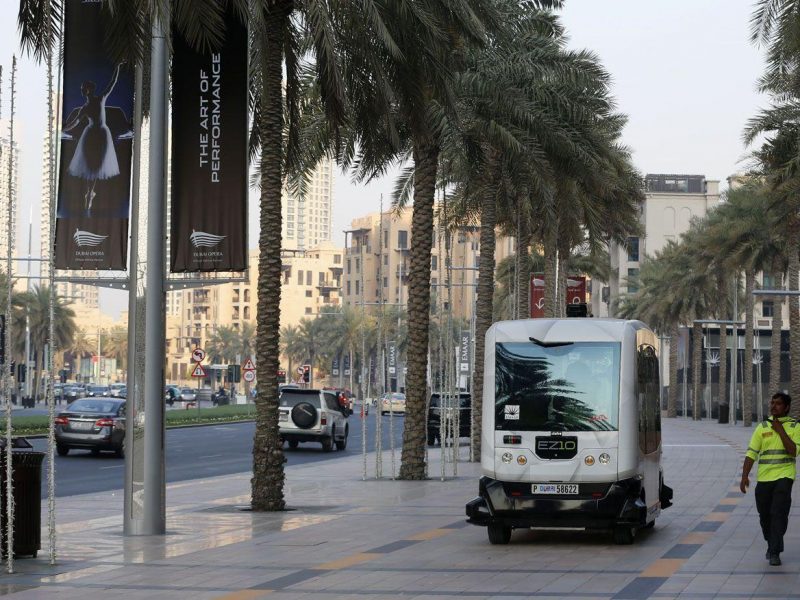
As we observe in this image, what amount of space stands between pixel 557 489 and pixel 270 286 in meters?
6.31

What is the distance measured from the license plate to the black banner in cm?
485

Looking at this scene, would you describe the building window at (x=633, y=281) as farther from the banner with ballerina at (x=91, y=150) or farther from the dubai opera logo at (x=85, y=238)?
the dubai opera logo at (x=85, y=238)

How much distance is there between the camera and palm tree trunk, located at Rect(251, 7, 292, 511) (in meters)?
21.0

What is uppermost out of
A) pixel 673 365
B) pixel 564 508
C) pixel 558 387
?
pixel 673 365

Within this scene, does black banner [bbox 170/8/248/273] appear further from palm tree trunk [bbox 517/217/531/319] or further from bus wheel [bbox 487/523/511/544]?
palm tree trunk [bbox 517/217/531/319]

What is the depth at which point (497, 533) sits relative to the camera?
1686 centimetres

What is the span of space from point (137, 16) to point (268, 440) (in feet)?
25.6

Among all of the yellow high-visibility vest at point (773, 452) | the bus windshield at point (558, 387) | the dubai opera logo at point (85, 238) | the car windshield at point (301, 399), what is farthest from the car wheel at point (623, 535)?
the car windshield at point (301, 399)

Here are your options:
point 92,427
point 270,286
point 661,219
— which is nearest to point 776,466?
point 270,286

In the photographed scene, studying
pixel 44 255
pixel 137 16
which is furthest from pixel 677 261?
pixel 137 16

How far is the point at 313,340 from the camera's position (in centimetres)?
16712

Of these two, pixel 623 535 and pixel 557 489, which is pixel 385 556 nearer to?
pixel 557 489

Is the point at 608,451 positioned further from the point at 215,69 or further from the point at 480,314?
the point at 480,314

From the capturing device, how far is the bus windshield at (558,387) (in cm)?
1697
